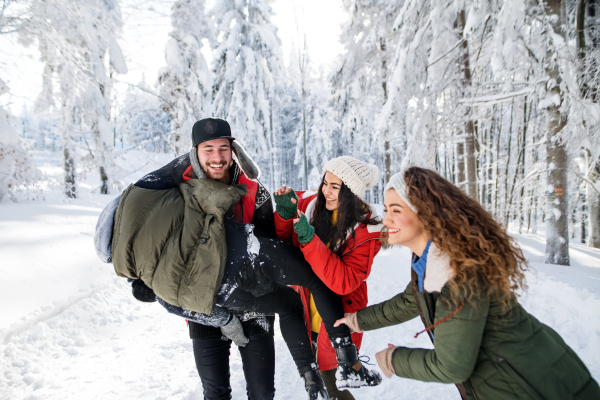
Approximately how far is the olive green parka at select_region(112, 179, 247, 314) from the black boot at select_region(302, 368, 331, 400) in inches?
39.3

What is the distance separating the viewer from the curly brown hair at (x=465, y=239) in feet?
4.25

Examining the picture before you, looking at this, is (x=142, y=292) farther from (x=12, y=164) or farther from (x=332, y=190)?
(x=12, y=164)


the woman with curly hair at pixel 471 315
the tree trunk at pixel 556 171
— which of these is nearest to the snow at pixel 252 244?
the woman with curly hair at pixel 471 315

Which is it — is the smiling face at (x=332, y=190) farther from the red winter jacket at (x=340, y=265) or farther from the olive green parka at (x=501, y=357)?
the olive green parka at (x=501, y=357)

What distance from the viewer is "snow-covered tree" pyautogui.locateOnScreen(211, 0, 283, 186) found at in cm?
1512

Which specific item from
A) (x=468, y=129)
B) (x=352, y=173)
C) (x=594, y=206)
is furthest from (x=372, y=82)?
(x=352, y=173)

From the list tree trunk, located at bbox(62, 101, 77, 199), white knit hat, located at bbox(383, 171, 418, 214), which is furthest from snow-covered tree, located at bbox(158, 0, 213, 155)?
white knit hat, located at bbox(383, 171, 418, 214)

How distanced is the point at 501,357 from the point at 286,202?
1.47 m

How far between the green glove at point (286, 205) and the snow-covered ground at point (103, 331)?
1904 millimetres

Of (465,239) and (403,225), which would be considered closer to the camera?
(465,239)

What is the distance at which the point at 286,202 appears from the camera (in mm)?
2035

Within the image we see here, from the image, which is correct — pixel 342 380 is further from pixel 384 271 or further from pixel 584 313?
pixel 384 271

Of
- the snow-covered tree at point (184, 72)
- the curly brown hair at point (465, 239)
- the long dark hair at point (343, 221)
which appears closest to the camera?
the curly brown hair at point (465, 239)

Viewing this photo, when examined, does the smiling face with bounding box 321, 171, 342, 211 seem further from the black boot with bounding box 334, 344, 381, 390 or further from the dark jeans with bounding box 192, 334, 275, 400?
the dark jeans with bounding box 192, 334, 275, 400
